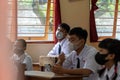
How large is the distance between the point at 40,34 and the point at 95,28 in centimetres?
105

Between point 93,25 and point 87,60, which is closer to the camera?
point 87,60

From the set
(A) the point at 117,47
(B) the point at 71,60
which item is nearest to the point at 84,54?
(B) the point at 71,60

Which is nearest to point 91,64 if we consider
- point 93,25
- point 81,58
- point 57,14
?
point 81,58

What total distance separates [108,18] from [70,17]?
84cm

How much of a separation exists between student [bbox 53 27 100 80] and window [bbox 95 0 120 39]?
2776 mm

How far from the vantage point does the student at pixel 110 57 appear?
1.79 metres

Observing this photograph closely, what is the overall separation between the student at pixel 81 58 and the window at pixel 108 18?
2776 millimetres

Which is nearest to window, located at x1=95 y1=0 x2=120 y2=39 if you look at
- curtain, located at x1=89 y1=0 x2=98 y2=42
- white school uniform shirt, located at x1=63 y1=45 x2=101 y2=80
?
curtain, located at x1=89 y1=0 x2=98 y2=42

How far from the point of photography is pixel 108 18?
5246 millimetres

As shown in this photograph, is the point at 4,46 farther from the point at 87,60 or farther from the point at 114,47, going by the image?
the point at 87,60

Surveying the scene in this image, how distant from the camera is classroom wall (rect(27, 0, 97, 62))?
4852 millimetres

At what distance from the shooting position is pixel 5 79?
0.44 m

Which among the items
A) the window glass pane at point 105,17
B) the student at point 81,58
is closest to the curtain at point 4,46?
the student at point 81,58

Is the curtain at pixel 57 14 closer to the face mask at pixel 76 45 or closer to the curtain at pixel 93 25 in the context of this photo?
the curtain at pixel 93 25
